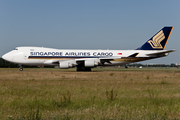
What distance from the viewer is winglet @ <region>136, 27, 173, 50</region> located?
45.7m

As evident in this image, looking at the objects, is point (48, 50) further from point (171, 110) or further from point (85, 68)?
point (171, 110)

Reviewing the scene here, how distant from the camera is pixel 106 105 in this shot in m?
8.94

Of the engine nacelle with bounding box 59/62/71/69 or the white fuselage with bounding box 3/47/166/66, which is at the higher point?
the white fuselage with bounding box 3/47/166/66

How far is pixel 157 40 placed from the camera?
46000 mm

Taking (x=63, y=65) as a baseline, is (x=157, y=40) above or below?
above

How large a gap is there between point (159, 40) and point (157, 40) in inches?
16.0

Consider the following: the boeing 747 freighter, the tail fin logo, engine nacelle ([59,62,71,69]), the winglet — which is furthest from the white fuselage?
the tail fin logo

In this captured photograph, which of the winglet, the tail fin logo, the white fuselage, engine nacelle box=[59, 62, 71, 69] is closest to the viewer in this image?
engine nacelle box=[59, 62, 71, 69]

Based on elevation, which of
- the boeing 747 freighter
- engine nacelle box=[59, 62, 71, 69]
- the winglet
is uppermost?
the winglet

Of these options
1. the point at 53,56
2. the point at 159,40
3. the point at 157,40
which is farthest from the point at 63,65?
the point at 159,40

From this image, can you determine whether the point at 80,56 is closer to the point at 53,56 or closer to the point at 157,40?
the point at 53,56

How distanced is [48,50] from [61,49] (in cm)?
266

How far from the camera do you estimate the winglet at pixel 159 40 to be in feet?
150

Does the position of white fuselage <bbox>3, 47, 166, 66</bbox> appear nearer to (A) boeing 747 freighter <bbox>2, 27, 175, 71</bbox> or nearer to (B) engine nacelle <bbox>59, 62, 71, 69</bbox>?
(A) boeing 747 freighter <bbox>2, 27, 175, 71</bbox>
